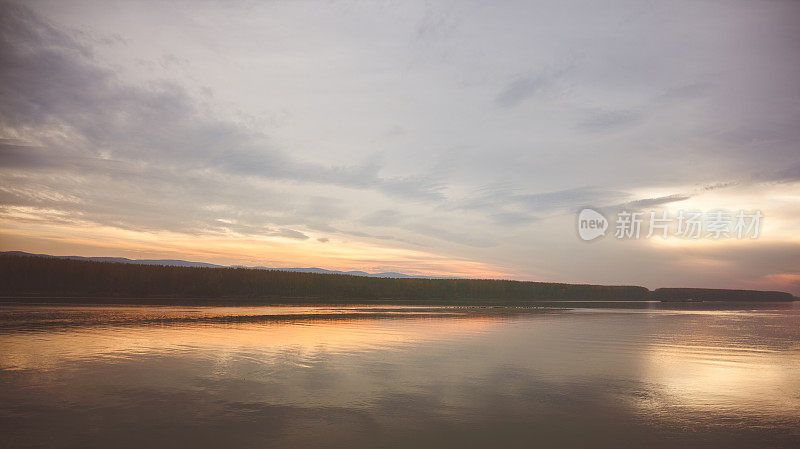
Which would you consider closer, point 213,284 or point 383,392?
point 383,392

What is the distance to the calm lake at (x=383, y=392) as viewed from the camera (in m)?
7.19

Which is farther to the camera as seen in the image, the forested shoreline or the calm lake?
the forested shoreline

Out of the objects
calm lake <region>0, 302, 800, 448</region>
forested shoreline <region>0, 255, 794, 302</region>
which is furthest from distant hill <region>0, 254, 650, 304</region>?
calm lake <region>0, 302, 800, 448</region>

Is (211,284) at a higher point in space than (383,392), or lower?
higher

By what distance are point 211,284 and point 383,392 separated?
51.8m

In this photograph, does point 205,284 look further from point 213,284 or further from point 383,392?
point 383,392

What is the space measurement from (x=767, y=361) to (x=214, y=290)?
5300cm

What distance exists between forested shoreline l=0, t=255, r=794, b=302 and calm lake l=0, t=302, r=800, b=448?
35421mm

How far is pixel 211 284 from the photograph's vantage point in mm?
56844

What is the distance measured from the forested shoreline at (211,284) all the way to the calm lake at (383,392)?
35.4 m

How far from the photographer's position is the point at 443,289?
251ft

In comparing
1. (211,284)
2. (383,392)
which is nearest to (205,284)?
(211,284)

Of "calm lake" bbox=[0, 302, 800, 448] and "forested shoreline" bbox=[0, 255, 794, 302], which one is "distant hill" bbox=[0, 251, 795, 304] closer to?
"forested shoreline" bbox=[0, 255, 794, 302]

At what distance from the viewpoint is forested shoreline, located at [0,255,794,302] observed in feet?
156
